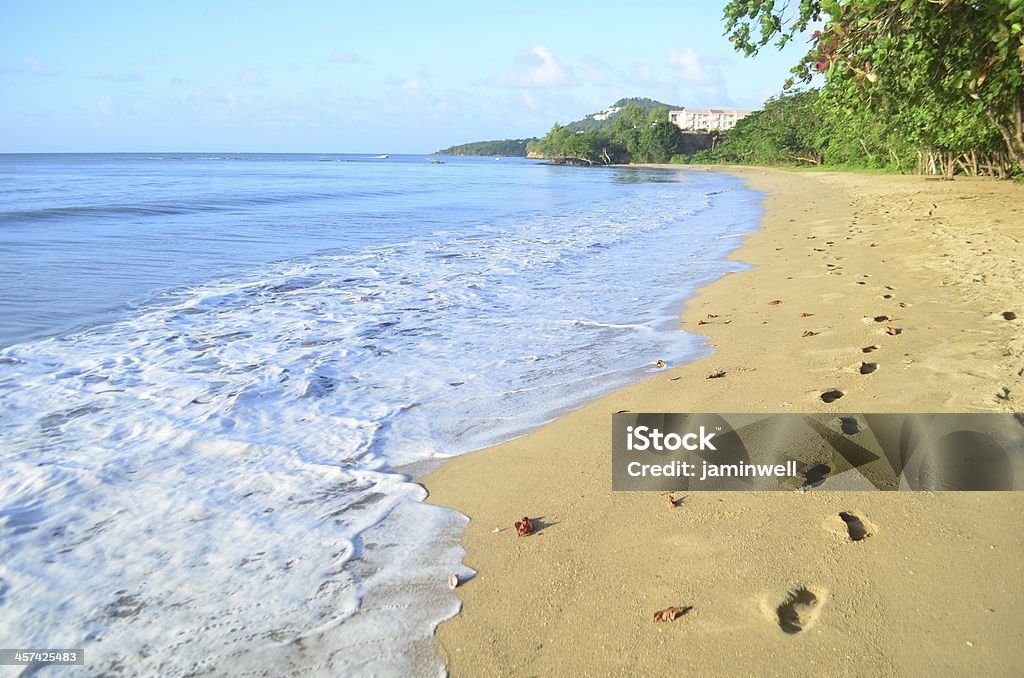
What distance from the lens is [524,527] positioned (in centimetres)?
294

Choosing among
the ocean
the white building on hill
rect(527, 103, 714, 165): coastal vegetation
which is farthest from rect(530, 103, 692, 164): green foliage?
the ocean

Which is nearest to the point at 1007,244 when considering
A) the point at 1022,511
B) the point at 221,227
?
the point at 1022,511

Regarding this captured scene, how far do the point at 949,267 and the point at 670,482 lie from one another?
671cm

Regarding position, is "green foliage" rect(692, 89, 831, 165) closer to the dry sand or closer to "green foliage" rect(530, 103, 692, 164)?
"green foliage" rect(530, 103, 692, 164)

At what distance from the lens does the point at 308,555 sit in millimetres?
2828

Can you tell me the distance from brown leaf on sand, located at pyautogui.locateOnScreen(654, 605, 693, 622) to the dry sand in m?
0.03

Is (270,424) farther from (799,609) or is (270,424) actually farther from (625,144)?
(625,144)

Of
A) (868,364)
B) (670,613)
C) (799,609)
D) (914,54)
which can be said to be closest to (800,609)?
(799,609)

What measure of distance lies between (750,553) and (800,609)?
0.34m

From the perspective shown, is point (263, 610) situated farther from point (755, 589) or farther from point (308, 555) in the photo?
point (755, 589)

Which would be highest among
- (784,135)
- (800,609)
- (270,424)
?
(784,135)

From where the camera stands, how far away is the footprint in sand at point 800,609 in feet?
7.24

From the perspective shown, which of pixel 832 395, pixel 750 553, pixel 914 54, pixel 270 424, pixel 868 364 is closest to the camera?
pixel 750 553

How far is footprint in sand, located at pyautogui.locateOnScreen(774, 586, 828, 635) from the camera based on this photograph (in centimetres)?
221
